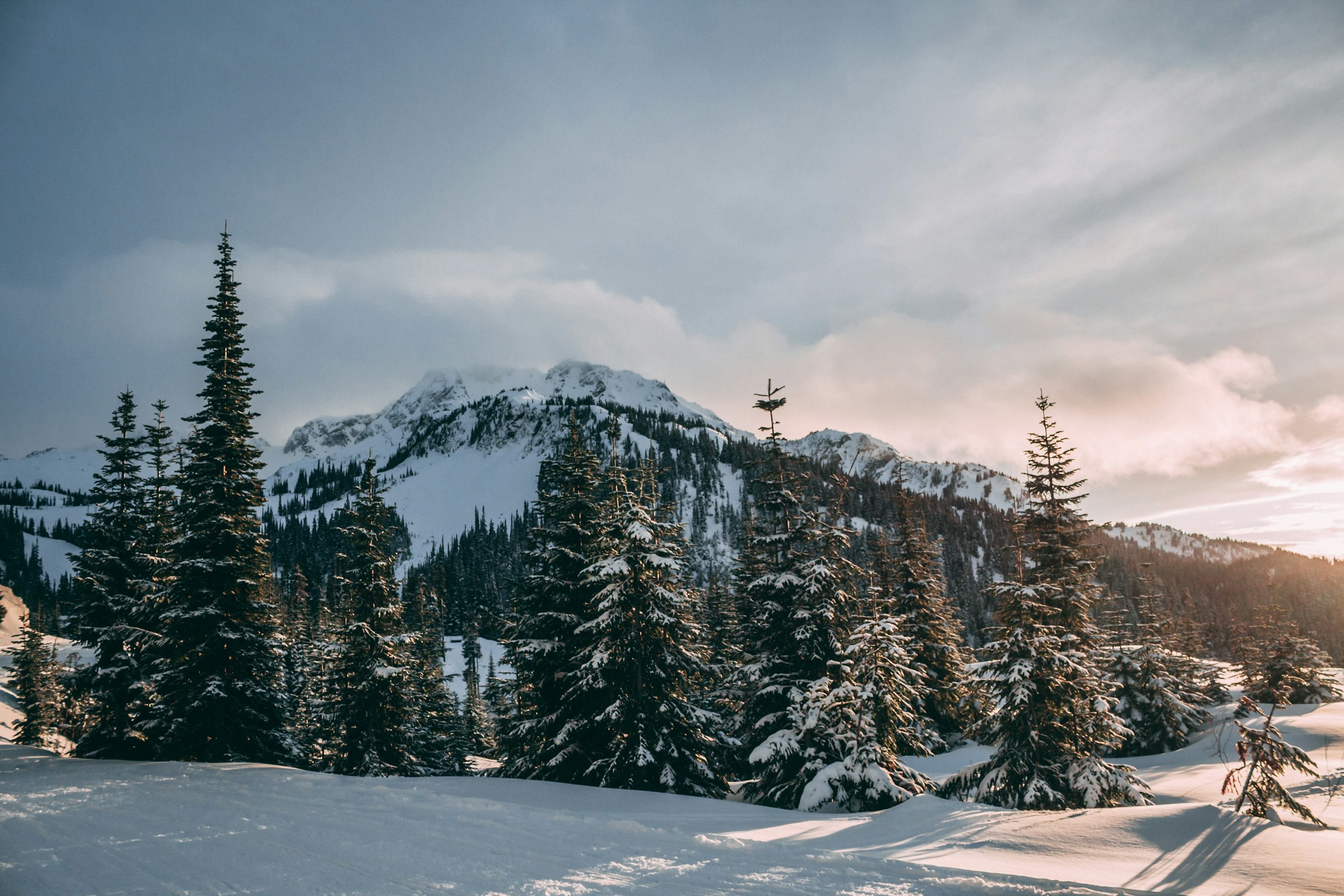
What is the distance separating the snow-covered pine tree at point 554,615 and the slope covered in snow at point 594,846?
4934 millimetres

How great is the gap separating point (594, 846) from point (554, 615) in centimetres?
Answer: 944

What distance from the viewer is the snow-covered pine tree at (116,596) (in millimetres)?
18906

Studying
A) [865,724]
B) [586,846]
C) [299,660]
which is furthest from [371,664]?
[299,660]

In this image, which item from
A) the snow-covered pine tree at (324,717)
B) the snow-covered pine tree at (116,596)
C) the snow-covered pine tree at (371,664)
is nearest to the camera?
the snow-covered pine tree at (116,596)

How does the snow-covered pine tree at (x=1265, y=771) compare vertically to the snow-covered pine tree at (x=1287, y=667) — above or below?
above

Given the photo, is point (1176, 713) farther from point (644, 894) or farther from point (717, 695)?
point (644, 894)

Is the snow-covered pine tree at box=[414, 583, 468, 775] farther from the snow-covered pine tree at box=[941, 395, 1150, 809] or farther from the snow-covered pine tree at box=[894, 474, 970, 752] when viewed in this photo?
the snow-covered pine tree at box=[894, 474, 970, 752]

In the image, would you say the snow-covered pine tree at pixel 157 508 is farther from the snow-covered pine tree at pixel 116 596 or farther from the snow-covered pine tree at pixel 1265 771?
the snow-covered pine tree at pixel 1265 771

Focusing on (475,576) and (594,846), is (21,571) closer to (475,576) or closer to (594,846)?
(475,576)

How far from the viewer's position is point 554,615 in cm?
1791

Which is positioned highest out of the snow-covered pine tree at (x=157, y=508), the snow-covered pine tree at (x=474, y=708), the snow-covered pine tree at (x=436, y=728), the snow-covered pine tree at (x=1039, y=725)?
the snow-covered pine tree at (x=157, y=508)

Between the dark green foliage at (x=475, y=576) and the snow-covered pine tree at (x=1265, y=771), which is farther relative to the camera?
the dark green foliage at (x=475, y=576)

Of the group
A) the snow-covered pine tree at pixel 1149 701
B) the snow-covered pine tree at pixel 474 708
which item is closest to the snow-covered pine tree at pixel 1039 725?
the snow-covered pine tree at pixel 1149 701

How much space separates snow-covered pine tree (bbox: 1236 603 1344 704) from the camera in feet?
108
